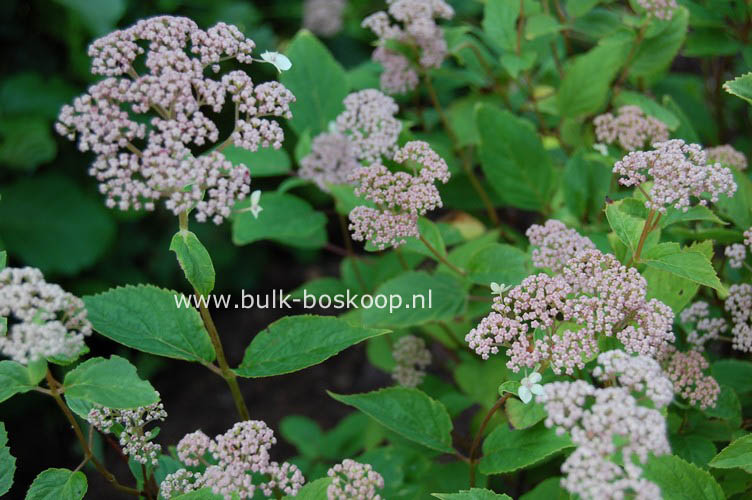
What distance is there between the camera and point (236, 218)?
90.8 inches

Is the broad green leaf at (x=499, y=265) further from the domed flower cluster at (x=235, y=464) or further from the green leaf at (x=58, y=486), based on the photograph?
the green leaf at (x=58, y=486)

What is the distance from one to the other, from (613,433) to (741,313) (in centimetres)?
69

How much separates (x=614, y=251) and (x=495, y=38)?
2.83 feet

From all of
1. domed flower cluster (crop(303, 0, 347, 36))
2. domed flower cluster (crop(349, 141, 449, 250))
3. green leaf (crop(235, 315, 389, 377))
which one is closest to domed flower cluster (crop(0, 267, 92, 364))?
green leaf (crop(235, 315, 389, 377))

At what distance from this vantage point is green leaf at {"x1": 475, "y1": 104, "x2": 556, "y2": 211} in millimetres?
2250

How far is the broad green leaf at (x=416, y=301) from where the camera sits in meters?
1.88

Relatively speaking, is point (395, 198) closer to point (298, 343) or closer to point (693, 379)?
point (298, 343)

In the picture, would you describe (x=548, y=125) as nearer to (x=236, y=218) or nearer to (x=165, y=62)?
(x=236, y=218)

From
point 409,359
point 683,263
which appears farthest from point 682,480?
point 409,359

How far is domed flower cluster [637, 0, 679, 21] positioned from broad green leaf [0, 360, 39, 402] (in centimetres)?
182

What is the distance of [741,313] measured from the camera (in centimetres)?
162

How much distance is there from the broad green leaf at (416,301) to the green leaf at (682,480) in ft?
2.21

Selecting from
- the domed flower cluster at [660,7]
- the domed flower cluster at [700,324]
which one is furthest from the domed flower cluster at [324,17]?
the domed flower cluster at [700,324]

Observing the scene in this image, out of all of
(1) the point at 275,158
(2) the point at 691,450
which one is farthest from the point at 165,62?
(2) the point at 691,450
